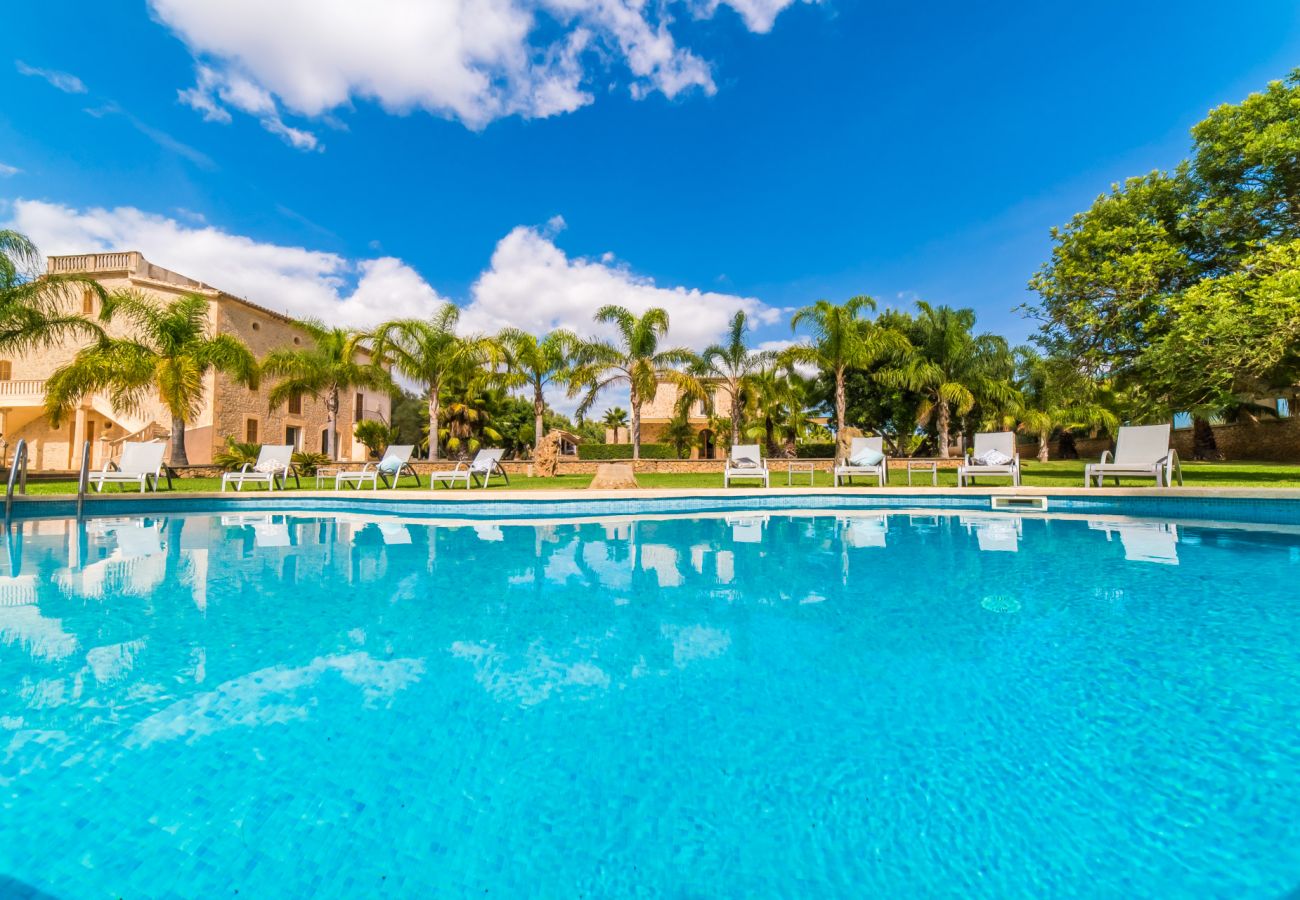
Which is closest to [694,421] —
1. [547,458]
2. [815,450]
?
[815,450]

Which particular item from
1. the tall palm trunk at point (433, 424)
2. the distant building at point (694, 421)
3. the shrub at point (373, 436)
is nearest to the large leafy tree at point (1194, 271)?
the distant building at point (694, 421)

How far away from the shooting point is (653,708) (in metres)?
2.50

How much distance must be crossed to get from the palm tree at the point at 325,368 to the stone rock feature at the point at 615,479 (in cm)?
1097

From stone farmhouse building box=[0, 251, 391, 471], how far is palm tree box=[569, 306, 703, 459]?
10496mm

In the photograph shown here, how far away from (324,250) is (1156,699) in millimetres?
31110

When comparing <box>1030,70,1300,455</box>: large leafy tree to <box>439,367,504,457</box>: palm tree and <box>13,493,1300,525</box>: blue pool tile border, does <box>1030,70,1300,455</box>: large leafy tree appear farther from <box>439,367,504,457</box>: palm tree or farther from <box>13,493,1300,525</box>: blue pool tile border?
Answer: <box>439,367,504,457</box>: palm tree

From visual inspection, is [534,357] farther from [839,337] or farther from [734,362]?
[839,337]

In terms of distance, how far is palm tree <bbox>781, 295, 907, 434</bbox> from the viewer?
1973 centimetres

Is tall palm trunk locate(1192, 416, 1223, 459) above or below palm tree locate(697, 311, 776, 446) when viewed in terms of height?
below

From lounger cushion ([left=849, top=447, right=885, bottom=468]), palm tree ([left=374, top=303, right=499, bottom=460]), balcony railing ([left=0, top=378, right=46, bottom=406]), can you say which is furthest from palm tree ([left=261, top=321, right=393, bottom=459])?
lounger cushion ([left=849, top=447, right=885, bottom=468])

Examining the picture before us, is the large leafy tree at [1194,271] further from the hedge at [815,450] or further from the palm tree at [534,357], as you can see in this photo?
the palm tree at [534,357]

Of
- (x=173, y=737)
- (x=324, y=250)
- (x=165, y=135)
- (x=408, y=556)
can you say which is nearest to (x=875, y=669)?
(x=173, y=737)

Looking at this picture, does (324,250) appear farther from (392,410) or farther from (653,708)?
(653,708)

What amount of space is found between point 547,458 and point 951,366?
16.8 m
